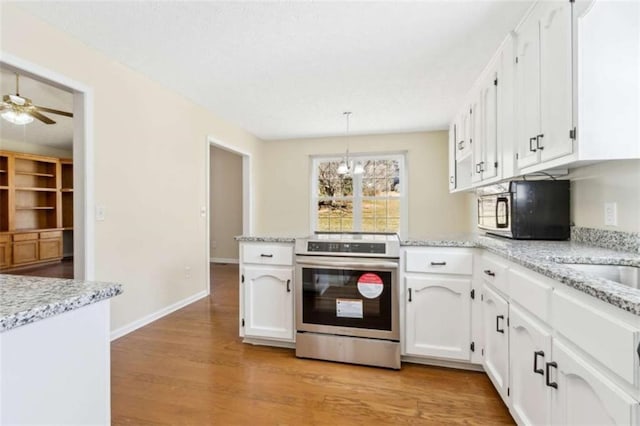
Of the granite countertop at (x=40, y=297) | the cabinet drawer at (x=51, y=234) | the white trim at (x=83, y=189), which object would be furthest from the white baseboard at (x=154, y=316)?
the cabinet drawer at (x=51, y=234)

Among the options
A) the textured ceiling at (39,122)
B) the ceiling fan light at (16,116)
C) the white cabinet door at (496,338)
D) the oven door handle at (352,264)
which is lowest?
the white cabinet door at (496,338)

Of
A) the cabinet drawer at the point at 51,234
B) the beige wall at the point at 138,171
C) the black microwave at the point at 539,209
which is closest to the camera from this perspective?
the black microwave at the point at 539,209

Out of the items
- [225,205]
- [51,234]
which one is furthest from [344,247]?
[51,234]

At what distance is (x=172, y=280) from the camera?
3.41 metres

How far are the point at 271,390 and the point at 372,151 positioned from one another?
418 centimetres

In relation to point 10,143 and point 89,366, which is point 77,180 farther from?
point 10,143

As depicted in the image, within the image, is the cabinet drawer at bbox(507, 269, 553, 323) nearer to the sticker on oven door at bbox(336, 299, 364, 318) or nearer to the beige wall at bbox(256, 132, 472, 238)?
the sticker on oven door at bbox(336, 299, 364, 318)

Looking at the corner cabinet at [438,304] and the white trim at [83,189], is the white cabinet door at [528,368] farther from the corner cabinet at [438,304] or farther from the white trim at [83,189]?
the white trim at [83,189]

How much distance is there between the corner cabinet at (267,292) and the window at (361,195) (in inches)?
126

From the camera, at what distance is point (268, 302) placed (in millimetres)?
2477

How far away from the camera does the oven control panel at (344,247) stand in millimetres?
2193

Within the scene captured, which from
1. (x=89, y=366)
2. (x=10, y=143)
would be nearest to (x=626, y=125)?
(x=89, y=366)

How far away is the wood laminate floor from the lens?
1695 mm

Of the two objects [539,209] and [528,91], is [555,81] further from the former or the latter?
[539,209]
